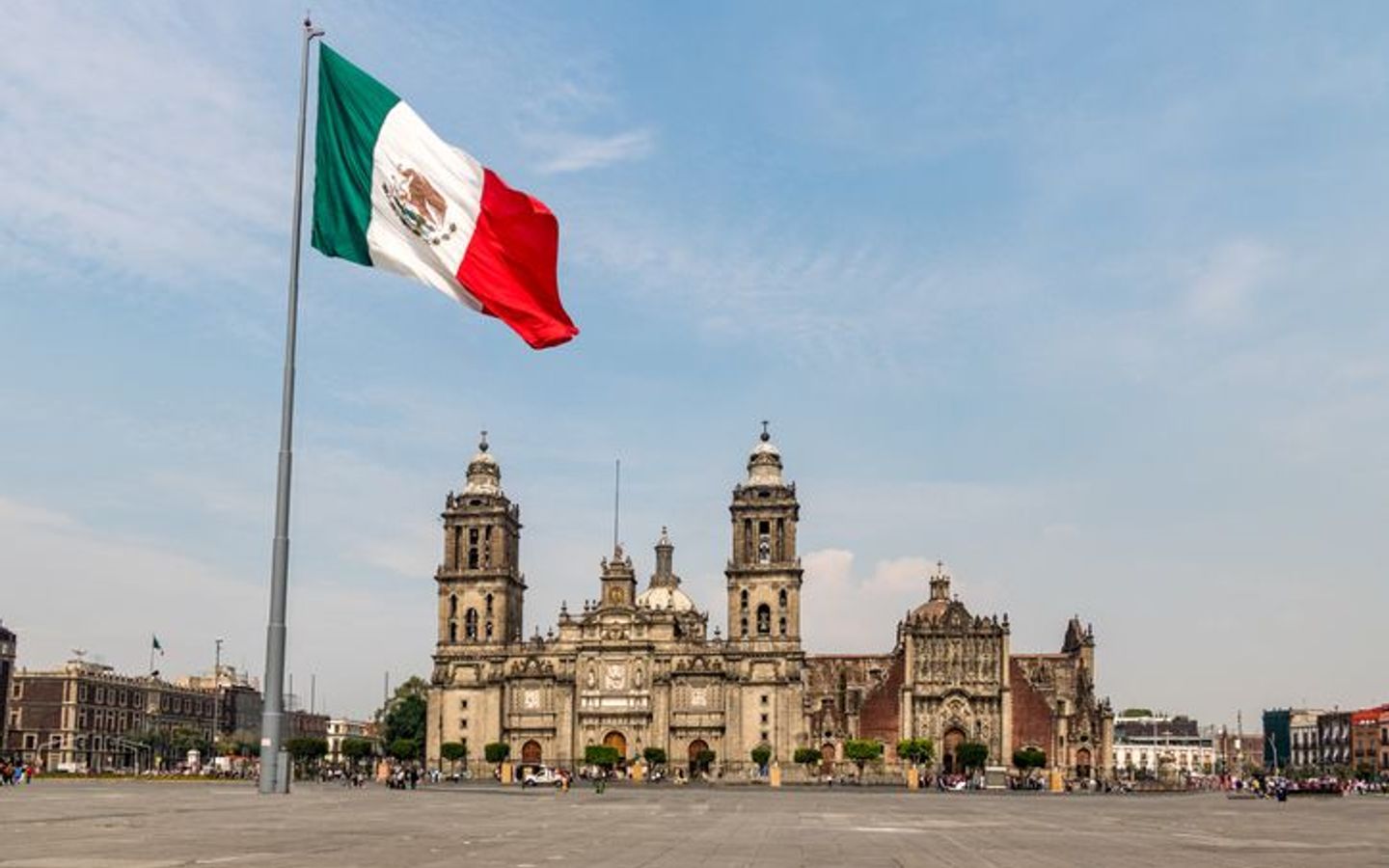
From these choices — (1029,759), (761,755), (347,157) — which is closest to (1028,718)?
(1029,759)

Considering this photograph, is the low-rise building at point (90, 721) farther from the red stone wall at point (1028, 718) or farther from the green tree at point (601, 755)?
the red stone wall at point (1028, 718)

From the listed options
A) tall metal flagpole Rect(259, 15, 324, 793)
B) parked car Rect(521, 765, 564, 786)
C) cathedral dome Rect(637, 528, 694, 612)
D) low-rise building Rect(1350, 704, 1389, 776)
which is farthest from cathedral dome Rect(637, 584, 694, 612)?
tall metal flagpole Rect(259, 15, 324, 793)

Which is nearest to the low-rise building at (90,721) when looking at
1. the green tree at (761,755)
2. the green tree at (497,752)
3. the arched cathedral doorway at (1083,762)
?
the green tree at (497,752)

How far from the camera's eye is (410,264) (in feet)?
65.6

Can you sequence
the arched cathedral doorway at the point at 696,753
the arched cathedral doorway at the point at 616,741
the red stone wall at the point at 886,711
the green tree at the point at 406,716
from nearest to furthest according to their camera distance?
the arched cathedral doorway at the point at 696,753 → the arched cathedral doorway at the point at 616,741 → the red stone wall at the point at 886,711 → the green tree at the point at 406,716

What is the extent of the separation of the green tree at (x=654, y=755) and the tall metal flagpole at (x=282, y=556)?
3871 inches

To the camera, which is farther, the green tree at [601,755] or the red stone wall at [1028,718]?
the red stone wall at [1028,718]

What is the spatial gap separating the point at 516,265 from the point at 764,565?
101896 mm

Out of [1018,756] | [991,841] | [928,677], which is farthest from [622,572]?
[991,841]

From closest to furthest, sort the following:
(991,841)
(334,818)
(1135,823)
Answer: (334,818) < (991,841) < (1135,823)

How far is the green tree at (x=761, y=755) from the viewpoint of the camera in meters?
116

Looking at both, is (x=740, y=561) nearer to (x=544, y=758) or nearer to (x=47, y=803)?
(x=544, y=758)

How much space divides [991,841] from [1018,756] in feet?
310

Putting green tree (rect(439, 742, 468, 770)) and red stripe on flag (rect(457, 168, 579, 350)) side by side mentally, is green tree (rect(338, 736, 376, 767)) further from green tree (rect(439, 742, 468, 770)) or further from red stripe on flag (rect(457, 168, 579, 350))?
red stripe on flag (rect(457, 168, 579, 350))
